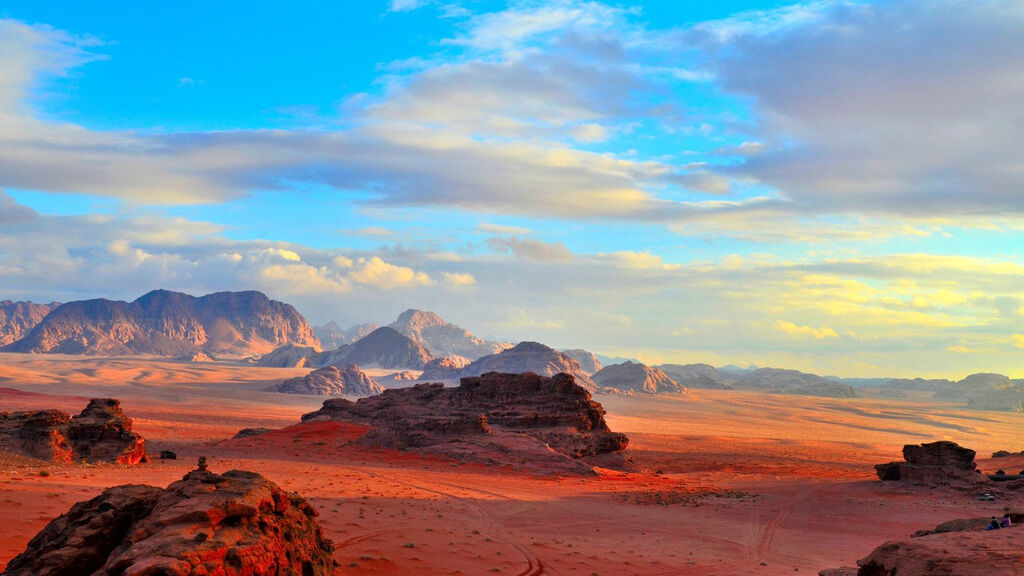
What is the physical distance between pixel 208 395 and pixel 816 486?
111m

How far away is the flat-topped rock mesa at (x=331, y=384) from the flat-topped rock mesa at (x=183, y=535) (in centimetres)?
12719

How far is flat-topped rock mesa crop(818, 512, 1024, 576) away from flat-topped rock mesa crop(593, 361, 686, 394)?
16671 cm

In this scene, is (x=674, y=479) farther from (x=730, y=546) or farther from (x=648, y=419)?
(x=648, y=419)

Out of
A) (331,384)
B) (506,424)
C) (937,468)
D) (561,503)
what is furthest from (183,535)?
(331,384)

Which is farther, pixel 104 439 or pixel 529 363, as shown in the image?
pixel 529 363

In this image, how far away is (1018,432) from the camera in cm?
11369

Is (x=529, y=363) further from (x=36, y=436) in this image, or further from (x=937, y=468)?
(x=36, y=436)

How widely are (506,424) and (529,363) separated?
114 meters

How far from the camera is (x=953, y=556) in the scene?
999cm

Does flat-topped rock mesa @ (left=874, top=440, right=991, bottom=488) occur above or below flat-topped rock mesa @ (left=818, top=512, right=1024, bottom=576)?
below

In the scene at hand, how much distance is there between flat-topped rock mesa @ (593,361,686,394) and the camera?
183 meters

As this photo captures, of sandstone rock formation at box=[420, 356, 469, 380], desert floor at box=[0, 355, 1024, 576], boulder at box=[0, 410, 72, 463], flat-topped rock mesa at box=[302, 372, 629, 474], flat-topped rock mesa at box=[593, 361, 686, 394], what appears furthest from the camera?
flat-topped rock mesa at box=[593, 361, 686, 394]

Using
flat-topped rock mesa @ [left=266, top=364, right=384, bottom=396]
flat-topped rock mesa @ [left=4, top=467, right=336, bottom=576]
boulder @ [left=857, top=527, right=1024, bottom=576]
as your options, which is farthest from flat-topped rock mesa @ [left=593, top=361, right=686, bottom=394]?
flat-topped rock mesa @ [left=4, top=467, right=336, bottom=576]

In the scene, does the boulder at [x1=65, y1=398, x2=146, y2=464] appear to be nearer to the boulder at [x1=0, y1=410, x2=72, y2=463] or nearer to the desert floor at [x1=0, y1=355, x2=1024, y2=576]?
the boulder at [x1=0, y1=410, x2=72, y2=463]
